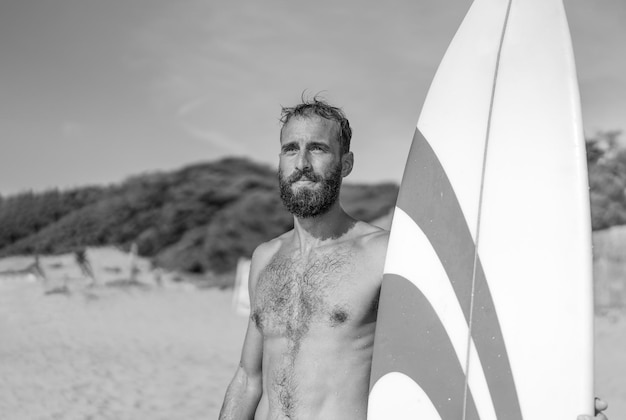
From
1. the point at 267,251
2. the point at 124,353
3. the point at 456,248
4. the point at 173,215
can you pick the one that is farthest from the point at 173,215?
the point at 456,248

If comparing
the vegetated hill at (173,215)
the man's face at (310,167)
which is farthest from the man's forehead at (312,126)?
the vegetated hill at (173,215)

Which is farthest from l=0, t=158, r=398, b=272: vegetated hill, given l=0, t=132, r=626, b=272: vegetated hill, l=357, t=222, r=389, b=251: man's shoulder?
l=357, t=222, r=389, b=251: man's shoulder

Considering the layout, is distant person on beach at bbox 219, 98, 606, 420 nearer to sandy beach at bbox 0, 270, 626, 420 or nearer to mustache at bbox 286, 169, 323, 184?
mustache at bbox 286, 169, 323, 184

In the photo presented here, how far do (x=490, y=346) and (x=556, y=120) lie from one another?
0.75 metres

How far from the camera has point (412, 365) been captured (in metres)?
1.92

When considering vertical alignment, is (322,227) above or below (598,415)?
above

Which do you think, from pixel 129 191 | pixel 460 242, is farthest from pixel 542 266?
pixel 129 191

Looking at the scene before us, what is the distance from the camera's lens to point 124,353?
10.9 m

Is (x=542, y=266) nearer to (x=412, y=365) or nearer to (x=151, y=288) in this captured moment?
(x=412, y=365)

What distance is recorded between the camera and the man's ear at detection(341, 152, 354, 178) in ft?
7.12

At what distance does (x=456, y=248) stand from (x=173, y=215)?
81.4 feet

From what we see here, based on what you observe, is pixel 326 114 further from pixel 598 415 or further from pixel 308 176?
pixel 598 415

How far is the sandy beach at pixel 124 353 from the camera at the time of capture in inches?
303

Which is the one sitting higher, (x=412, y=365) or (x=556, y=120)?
(x=556, y=120)
